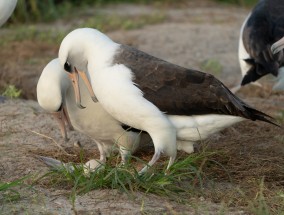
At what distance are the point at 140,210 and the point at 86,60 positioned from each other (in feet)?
4.66

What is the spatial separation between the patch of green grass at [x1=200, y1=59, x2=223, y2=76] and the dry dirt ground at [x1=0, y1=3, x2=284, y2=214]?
0.06 meters

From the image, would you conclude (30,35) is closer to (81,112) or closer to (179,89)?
(81,112)

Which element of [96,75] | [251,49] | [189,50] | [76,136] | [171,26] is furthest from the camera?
[171,26]

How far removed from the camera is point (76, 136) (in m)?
6.97

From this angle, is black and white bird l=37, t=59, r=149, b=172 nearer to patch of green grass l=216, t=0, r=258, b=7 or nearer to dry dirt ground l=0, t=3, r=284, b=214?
dry dirt ground l=0, t=3, r=284, b=214

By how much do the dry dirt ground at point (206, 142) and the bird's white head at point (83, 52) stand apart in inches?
28.7

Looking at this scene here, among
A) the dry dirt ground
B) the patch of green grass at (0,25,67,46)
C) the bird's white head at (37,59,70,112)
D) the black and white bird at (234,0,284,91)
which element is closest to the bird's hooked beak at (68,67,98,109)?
the bird's white head at (37,59,70,112)

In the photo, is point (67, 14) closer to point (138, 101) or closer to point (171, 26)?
point (171, 26)

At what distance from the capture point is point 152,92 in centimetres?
568

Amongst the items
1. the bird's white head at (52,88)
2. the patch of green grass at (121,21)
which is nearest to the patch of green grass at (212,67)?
the patch of green grass at (121,21)

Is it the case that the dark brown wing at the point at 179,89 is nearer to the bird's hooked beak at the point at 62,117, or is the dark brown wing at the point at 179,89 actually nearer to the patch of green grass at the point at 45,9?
the bird's hooked beak at the point at 62,117

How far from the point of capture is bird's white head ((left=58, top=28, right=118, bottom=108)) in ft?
18.9

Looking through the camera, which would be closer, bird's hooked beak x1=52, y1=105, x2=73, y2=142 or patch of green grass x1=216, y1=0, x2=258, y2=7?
bird's hooked beak x1=52, y1=105, x2=73, y2=142

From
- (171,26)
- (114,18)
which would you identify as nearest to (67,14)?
(114,18)
